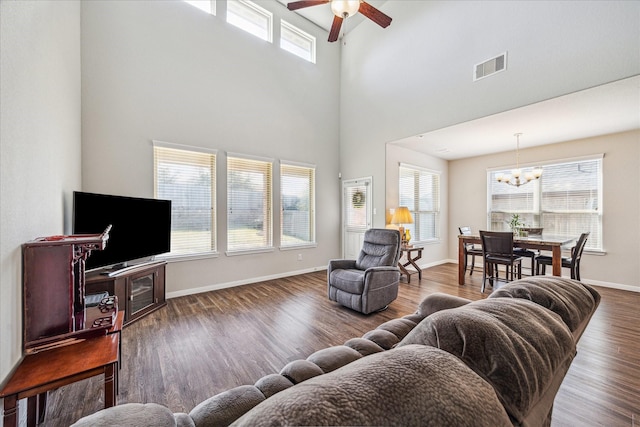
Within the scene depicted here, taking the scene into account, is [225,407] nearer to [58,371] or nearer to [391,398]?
[391,398]

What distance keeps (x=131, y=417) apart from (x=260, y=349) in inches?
84.1

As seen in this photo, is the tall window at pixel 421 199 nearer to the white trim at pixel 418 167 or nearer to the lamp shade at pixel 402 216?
the white trim at pixel 418 167

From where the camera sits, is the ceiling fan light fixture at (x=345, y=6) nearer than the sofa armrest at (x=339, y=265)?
Yes

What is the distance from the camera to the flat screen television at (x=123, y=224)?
260cm

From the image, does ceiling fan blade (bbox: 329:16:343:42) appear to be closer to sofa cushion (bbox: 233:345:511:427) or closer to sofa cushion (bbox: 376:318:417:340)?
sofa cushion (bbox: 376:318:417:340)

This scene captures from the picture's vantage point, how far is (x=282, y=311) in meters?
3.37

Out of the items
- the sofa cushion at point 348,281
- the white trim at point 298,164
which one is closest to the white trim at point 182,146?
the white trim at point 298,164

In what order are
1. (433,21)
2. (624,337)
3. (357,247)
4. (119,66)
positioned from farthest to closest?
(357,247) → (433,21) → (119,66) → (624,337)

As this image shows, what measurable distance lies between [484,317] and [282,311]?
307cm

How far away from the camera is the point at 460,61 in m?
4.07

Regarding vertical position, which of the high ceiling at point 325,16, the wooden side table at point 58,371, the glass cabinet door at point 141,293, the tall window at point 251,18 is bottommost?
the glass cabinet door at point 141,293

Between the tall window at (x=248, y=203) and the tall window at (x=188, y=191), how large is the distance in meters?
0.31

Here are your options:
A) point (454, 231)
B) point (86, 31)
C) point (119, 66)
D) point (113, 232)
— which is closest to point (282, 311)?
point (113, 232)

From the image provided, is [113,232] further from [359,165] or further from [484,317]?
[359,165]
